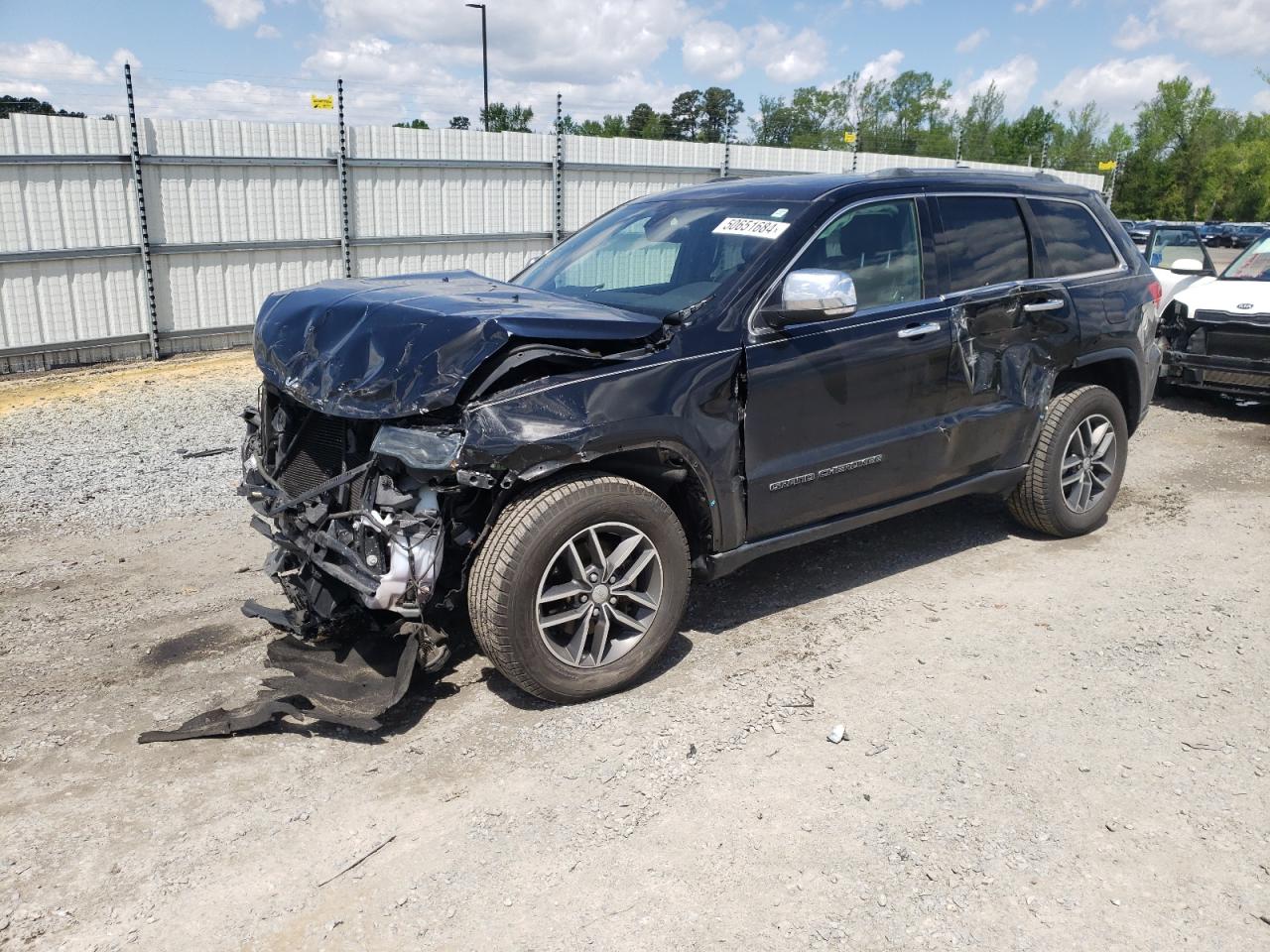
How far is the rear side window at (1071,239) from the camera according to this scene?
5.35 meters

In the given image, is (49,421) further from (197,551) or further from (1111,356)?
(1111,356)

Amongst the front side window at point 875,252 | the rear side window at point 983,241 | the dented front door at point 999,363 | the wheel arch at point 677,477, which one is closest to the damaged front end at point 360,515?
the wheel arch at point 677,477

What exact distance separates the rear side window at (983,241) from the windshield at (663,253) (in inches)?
38.0

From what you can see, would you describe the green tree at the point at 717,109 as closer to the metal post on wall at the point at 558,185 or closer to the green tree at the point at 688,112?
the green tree at the point at 688,112

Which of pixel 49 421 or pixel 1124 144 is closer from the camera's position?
pixel 49 421

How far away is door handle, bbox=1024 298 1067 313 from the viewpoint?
5082 millimetres

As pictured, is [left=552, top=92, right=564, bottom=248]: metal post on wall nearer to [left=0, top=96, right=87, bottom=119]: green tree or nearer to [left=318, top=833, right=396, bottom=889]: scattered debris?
[left=0, top=96, right=87, bottom=119]: green tree

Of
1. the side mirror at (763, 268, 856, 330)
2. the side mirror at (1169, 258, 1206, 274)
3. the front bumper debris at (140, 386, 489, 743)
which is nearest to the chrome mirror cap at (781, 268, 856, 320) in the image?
the side mirror at (763, 268, 856, 330)

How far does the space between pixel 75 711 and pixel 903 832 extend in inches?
124

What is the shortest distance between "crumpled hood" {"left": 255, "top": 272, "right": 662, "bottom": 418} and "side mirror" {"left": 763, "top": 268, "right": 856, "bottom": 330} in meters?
0.54

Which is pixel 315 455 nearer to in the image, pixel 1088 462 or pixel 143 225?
pixel 1088 462

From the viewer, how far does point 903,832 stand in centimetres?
307

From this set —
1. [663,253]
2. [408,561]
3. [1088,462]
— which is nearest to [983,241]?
[1088,462]

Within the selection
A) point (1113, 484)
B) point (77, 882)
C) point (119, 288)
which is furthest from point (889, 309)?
Result: point (119, 288)
